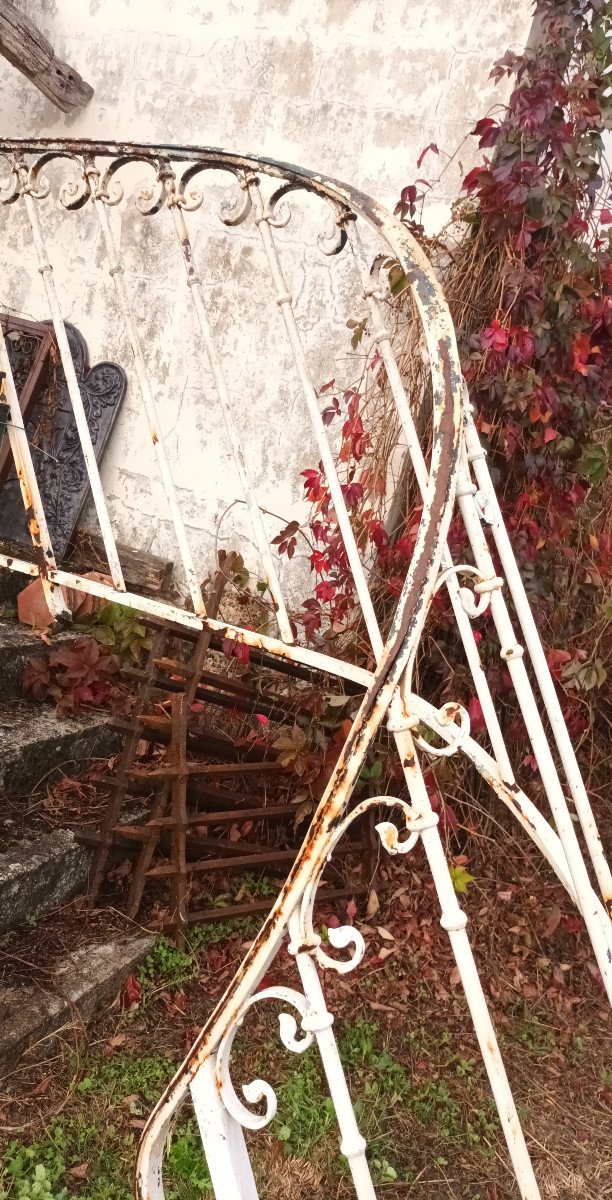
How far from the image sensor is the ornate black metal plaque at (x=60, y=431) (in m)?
3.82

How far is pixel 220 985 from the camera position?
98.4 inches

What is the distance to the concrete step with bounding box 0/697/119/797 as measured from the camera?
2562 mm

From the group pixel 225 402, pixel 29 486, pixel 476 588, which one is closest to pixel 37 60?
pixel 29 486

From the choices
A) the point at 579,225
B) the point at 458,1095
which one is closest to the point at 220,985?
the point at 458,1095

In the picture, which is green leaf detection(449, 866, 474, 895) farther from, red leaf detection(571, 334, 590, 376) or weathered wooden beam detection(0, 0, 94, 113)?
weathered wooden beam detection(0, 0, 94, 113)

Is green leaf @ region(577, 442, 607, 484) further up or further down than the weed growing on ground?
further up

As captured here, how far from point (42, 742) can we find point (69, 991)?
2.46 ft

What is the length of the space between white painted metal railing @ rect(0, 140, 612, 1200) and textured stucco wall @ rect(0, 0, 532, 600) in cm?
123

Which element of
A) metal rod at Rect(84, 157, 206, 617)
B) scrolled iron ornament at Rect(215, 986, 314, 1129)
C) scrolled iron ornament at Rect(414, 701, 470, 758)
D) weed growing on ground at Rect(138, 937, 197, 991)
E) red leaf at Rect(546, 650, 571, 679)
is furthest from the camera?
red leaf at Rect(546, 650, 571, 679)

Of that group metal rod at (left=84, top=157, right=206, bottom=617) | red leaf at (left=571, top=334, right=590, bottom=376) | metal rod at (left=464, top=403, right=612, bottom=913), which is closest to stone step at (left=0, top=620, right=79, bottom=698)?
metal rod at (left=84, top=157, right=206, bottom=617)

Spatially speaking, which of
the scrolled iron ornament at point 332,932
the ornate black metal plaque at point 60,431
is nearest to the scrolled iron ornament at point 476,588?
the scrolled iron ornament at point 332,932

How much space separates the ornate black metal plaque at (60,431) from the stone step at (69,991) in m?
1.91

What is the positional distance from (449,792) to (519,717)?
1.25ft

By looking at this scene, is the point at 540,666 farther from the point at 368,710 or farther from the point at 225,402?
the point at 225,402
